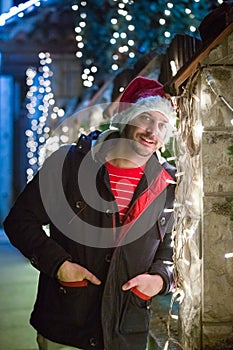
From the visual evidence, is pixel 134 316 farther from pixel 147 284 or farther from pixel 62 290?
pixel 62 290

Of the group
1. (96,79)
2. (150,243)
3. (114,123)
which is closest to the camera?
(150,243)

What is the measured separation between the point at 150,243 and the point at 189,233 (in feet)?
2.60

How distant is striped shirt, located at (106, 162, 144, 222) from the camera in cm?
318

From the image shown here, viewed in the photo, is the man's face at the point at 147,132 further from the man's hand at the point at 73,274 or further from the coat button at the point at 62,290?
the coat button at the point at 62,290

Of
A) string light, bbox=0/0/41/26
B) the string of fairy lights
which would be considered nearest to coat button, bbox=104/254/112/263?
the string of fairy lights

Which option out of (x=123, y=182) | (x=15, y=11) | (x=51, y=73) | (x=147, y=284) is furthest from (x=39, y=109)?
(x=147, y=284)

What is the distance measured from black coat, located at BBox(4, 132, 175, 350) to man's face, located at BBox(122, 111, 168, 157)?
0.70ft

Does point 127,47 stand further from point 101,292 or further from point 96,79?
point 101,292

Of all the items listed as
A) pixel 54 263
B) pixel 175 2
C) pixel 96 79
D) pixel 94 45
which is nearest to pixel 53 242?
pixel 54 263

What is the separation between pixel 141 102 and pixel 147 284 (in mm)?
1136

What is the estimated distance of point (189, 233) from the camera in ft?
12.8

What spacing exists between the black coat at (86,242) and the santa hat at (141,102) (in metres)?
0.39

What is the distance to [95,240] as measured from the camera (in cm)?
306

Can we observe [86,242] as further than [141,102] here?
No
